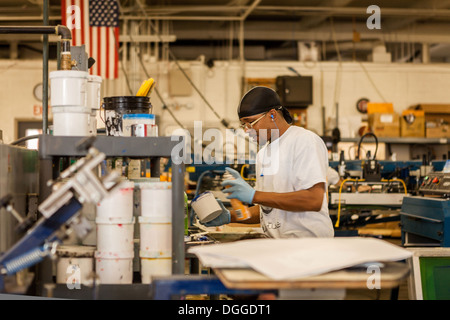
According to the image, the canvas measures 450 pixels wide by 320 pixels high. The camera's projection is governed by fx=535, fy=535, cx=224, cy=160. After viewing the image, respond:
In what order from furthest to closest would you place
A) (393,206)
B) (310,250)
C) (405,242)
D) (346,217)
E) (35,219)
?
(346,217), (393,206), (405,242), (35,219), (310,250)

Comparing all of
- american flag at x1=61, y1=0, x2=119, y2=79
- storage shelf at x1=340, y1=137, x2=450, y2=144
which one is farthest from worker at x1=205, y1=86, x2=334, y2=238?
storage shelf at x1=340, y1=137, x2=450, y2=144

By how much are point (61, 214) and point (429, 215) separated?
318 cm

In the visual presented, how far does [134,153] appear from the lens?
5.69 feet

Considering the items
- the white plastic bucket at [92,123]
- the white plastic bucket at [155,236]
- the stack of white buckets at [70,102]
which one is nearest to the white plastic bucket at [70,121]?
the stack of white buckets at [70,102]

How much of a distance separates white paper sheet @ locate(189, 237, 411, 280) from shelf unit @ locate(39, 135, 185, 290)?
0.25 metres

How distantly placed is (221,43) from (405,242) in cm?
613

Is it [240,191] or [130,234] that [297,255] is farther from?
[240,191]

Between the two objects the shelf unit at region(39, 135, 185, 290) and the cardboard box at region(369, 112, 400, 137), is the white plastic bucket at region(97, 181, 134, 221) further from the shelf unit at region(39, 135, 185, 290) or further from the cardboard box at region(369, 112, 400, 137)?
the cardboard box at region(369, 112, 400, 137)

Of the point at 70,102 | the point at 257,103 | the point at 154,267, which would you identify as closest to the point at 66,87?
the point at 70,102

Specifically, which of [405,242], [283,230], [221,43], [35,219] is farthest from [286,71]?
[35,219]

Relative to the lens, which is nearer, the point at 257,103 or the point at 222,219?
the point at 257,103

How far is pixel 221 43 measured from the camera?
966 centimetres

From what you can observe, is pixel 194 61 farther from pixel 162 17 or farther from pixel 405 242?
pixel 405 242

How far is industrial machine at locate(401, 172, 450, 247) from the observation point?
3.76m
